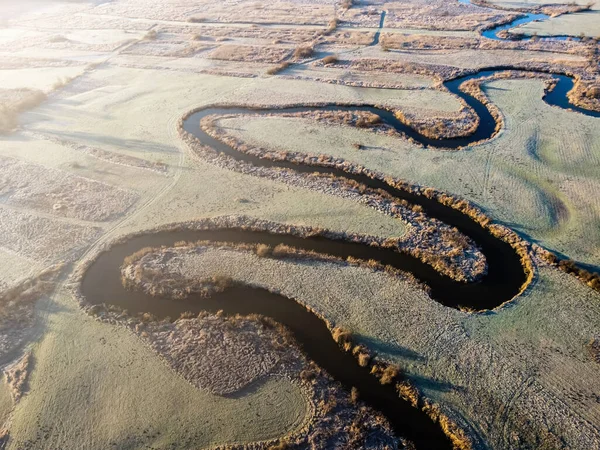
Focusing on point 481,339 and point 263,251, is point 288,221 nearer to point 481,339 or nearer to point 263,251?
point 263,251

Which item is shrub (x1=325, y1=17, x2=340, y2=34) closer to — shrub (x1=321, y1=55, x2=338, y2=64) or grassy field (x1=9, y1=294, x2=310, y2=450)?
shrub (x1=321, y1=55, x2=338, y2=64)

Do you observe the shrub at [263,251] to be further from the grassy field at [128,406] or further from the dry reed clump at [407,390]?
the grassy field at [128,406]

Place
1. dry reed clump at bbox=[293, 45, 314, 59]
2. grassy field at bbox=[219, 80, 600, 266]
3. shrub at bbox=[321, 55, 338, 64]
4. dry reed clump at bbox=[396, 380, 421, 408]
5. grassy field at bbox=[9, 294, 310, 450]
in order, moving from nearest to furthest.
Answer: grassy field at bbox=[9, 294, 310, 450]
dry reed clump at bbox=[396, 380, 421, 408]
grassy field at bbox=[219, 80, 600, 266]
shrub at bbox=[321, 55, 338, 64]
dry reed clump at bbox=[293, 45, 314, 59]

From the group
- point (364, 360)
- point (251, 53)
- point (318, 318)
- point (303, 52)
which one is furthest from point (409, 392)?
point (251, 53)

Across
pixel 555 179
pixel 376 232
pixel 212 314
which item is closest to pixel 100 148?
pixel 212 314

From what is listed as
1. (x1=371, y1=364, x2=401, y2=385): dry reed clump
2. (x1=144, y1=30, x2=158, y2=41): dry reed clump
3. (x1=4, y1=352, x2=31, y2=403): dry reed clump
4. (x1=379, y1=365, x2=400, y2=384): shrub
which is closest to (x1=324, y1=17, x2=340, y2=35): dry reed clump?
(x1=144, y1=30, x2=158, y2=41): dry reed clump
